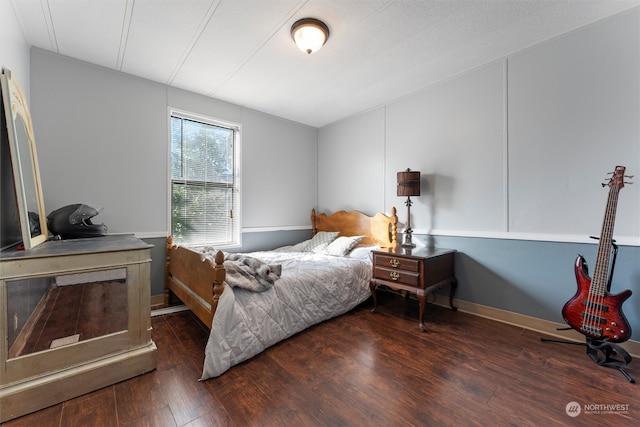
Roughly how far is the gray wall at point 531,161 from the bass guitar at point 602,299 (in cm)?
24

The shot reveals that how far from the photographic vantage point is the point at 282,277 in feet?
7.32

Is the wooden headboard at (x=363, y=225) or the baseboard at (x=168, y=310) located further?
the wooden headboard at (x=363, y=225)

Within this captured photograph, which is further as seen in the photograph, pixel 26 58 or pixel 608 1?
pixel 26 58

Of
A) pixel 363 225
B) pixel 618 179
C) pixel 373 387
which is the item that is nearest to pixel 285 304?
pixel 373 387

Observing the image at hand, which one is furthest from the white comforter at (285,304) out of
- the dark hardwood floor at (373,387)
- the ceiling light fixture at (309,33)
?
the ceiling light fixture at (309,33)

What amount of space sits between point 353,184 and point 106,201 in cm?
289

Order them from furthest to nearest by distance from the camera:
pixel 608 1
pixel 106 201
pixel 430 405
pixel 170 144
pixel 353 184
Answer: pixel 353 184
pixel 170 144
pixel 106 201
pixel 608 1
pixel 430 405

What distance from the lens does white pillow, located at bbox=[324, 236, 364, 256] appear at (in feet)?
10.7

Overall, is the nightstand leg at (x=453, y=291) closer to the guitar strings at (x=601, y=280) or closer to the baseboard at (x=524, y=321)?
the baseboard at (x=524, y=321)

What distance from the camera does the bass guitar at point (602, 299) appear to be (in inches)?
66.7

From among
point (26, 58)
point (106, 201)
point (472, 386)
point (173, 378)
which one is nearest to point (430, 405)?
point (472, 386)

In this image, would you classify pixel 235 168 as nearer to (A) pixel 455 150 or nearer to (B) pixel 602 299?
(A) pixel 455 150

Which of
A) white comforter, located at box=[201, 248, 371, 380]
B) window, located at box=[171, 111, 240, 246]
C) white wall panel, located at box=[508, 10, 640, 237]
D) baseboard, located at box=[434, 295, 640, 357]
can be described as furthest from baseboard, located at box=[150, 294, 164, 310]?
white wall panel, located at box=[508, 10, 640, 237]

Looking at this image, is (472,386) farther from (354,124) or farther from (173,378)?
(354,124)
